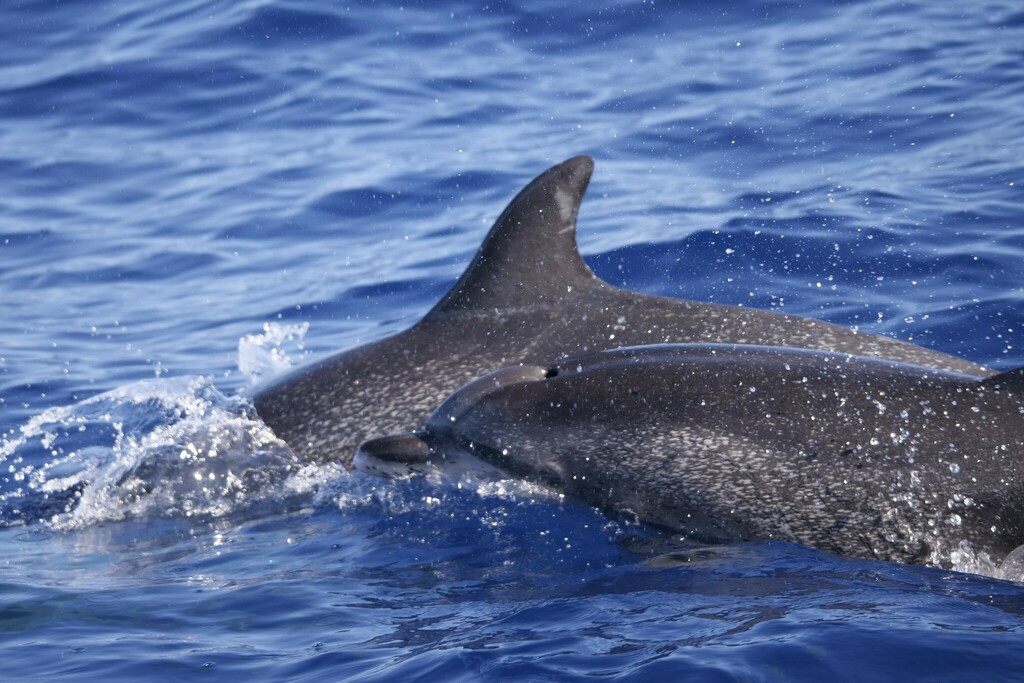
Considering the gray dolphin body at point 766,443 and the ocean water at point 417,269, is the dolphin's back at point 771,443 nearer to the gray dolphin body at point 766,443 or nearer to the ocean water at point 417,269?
the gray dolphin body at point 766,443

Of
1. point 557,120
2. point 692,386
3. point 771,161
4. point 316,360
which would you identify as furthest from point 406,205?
point 692,386

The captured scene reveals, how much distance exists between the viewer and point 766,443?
630 cm

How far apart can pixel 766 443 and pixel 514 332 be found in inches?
101

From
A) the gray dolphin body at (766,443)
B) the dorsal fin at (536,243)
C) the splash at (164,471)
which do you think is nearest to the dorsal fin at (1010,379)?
the gray dolphin body at (766,443)

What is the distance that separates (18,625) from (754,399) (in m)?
3.85

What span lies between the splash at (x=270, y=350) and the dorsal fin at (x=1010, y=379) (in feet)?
18.4

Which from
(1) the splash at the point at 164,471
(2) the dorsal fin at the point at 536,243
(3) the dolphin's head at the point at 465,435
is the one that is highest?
(2) the dorsal fin at the point at 536,243

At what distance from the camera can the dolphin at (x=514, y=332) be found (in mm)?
8242

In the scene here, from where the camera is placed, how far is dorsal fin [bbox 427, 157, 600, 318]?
8.59m

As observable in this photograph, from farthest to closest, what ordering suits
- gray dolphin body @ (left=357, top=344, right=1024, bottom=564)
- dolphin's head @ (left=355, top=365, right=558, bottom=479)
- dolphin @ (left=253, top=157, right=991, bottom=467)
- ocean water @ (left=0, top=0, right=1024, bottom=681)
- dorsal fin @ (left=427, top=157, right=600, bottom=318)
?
dorsal fin @ (left=427, top=157, right=600, bottom=318) → dolphin @ (left=253, top=157, right=991, bottom=467) → dolphin's head @ (left=355, top=365, right=558, bottom=479) → gray dolphin body @ (left=357, top=344, right=1024, bottom=564) → ocean water @ (left=0, top=0, right=1024, bottom=681)

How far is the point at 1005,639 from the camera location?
522 cm

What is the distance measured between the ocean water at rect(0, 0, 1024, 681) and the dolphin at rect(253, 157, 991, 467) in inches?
16.9

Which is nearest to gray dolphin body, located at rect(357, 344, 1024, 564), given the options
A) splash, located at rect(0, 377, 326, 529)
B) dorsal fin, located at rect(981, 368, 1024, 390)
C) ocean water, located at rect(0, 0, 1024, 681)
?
dorsal fin, located at rect(981, 368, 1024, 390)

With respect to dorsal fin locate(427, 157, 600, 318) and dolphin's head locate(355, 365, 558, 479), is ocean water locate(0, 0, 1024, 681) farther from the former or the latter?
dorsal fin locate(427, 157, 600, 318)
